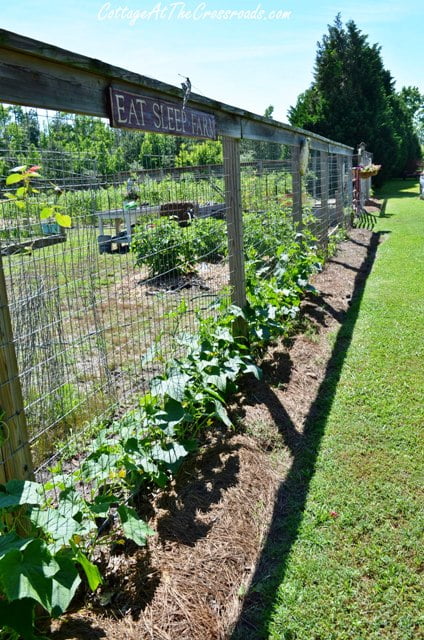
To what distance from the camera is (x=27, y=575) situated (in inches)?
67.1

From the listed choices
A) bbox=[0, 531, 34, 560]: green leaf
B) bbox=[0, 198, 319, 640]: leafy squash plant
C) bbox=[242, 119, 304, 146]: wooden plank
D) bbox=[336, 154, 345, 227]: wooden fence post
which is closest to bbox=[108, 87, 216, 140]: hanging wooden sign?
bbox=[242, 119, 304, 146]: wooden plank

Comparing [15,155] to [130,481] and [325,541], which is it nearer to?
[130,481]

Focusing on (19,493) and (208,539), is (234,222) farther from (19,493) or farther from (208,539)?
(19,493)

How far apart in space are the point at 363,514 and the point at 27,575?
1.86m

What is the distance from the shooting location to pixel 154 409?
3.05m

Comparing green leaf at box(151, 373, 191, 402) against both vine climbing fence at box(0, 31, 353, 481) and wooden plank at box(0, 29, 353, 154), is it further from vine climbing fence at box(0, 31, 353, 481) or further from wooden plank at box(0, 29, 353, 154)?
wooden plank at box(0, 29, 353, 154)

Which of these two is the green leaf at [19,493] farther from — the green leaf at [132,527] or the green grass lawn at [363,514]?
the green grass lawn at [363,514]

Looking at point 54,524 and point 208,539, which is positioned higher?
point 54,524

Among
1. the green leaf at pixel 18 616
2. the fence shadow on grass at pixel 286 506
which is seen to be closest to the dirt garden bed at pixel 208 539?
the fence shadow on grass at pixel 286 506

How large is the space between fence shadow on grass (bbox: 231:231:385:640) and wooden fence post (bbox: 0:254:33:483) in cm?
105

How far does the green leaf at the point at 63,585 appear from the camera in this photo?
189cm

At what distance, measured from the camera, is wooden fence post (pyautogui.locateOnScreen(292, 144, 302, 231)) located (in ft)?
23.6

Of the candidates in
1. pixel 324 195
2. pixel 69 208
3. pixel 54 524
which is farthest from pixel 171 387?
pixel 324 195

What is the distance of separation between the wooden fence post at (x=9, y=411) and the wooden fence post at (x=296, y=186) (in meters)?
5.57
